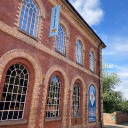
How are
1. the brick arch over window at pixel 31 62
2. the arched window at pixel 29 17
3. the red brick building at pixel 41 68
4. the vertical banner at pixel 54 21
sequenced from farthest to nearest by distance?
the vertical banner at pixel 54 21
the arched window at pixel 29 17
the red brick building at pixel 41 68
the brick arch over window at pixel 31 62

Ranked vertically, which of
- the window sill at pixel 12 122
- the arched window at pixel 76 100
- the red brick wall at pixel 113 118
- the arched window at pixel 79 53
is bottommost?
the red brick wall at pixel 113 118

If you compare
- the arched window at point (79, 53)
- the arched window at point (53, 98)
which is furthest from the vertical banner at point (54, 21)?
the arched window at point (79, 53)

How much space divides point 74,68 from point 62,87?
2008 millimetres

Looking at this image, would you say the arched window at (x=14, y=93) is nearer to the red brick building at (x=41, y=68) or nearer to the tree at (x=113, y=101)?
the red brick building at (x=41, y=68)

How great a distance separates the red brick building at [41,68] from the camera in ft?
19.0

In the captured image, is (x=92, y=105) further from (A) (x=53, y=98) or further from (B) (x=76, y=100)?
(A) (x=53, y=98)

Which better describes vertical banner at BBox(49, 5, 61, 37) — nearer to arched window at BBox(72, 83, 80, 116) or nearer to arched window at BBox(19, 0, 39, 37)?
arched window at BBox(19, 0, 39, 37)

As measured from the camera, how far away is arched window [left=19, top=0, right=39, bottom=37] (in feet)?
22.5

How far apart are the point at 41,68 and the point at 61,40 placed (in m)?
3.23

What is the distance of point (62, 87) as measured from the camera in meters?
8.82

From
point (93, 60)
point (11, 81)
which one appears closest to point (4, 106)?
point (11, 81)

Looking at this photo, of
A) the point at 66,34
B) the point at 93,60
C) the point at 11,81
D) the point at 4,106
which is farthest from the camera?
the point at 93,60

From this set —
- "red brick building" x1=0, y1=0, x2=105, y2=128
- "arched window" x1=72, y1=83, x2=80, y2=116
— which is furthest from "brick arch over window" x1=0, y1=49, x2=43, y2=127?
"arched window" x1=72, y1=83, x2=80, y2=116

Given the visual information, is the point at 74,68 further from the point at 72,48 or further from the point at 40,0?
the point at 40,0
